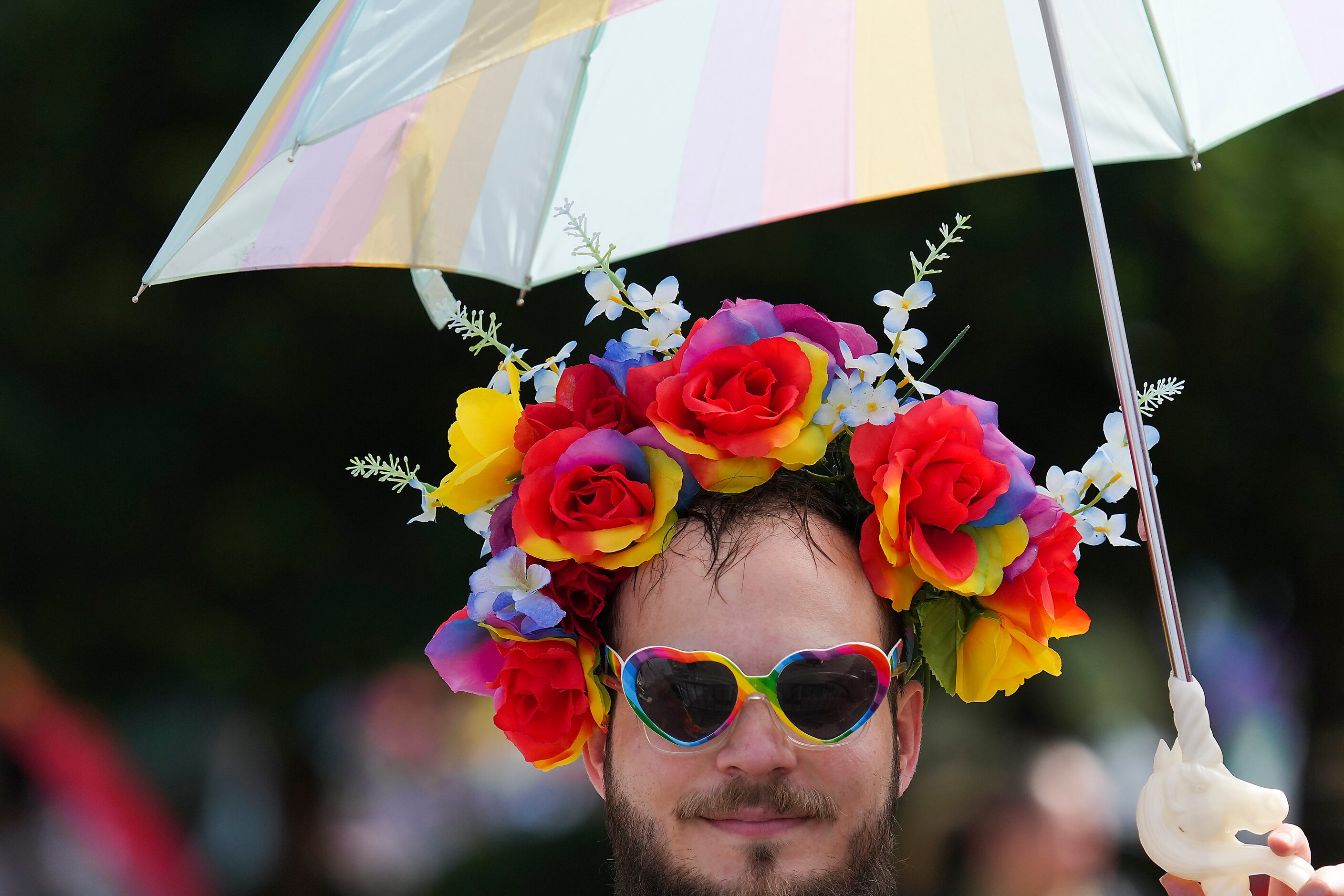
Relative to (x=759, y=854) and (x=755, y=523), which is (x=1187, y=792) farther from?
(x=755, y=523)

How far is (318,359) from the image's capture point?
3.97 meters

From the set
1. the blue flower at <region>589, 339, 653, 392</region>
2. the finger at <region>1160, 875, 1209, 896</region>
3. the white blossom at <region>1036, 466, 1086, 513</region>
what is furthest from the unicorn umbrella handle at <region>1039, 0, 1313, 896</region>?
the blue flower at <region>589, 339, 653, 392</region>

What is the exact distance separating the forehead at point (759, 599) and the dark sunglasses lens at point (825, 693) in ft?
0.14

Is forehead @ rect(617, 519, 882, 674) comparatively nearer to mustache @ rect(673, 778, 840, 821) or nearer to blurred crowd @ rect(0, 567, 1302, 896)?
mustache @ rect(673, 778, 840, 821)

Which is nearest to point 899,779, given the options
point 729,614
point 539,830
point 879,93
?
point 729,614

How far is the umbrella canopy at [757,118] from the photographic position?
2.02 m

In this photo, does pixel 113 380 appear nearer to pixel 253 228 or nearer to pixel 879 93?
pixel 253 228

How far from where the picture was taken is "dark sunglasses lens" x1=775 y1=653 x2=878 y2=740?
66.3 inches

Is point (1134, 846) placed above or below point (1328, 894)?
below

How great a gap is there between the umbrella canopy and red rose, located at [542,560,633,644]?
58 centimetres

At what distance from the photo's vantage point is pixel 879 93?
2.28 m

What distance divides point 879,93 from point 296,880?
3.49 meters

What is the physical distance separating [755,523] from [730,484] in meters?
0.07

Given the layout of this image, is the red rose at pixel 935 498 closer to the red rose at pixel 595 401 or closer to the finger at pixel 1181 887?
the red rose at pixel 595 401
